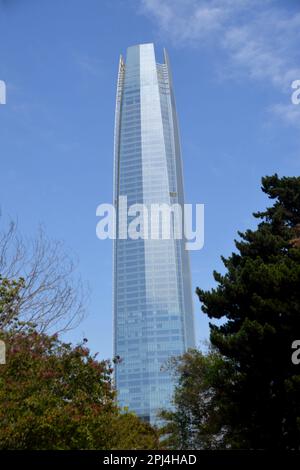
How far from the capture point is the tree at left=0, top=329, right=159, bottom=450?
555 inches

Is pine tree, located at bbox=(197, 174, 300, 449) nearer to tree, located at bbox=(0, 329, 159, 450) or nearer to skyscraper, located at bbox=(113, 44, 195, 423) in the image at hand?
tree, located at bbox=(0, 329, 159, 450)

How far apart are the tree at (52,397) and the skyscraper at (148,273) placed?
419 feet

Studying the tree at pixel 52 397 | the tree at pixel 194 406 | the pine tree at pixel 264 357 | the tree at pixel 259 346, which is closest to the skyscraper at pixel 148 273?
the tree at pixel 194 406

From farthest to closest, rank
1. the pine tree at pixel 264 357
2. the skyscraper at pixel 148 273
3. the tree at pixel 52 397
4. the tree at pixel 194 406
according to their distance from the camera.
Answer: the skyscraper at pixel 148 273 < the tree at pixel 194 406 < the pine tree at pixel 264 357 < the tree at pixel 52 397

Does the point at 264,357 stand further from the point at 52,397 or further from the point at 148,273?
the point at 148,273

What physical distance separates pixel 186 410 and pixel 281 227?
28.9 ft

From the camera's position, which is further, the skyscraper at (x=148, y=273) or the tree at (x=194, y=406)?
the skyscraper at (x=148, y=273)

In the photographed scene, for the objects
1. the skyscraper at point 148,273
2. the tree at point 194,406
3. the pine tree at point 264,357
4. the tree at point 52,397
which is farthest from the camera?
the skyscraper at point 148,273

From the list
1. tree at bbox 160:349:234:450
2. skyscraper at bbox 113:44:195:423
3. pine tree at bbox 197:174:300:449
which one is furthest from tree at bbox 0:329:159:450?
skyscraper at bbox 113:44:195:423

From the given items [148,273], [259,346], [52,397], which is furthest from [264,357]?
[148,273]

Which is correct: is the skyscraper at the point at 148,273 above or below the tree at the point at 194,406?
above

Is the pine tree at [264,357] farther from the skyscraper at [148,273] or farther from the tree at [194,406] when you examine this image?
the skyscraper at [148,273]

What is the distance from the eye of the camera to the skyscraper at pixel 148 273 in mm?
148750

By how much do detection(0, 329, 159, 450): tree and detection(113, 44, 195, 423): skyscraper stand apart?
128 meters
